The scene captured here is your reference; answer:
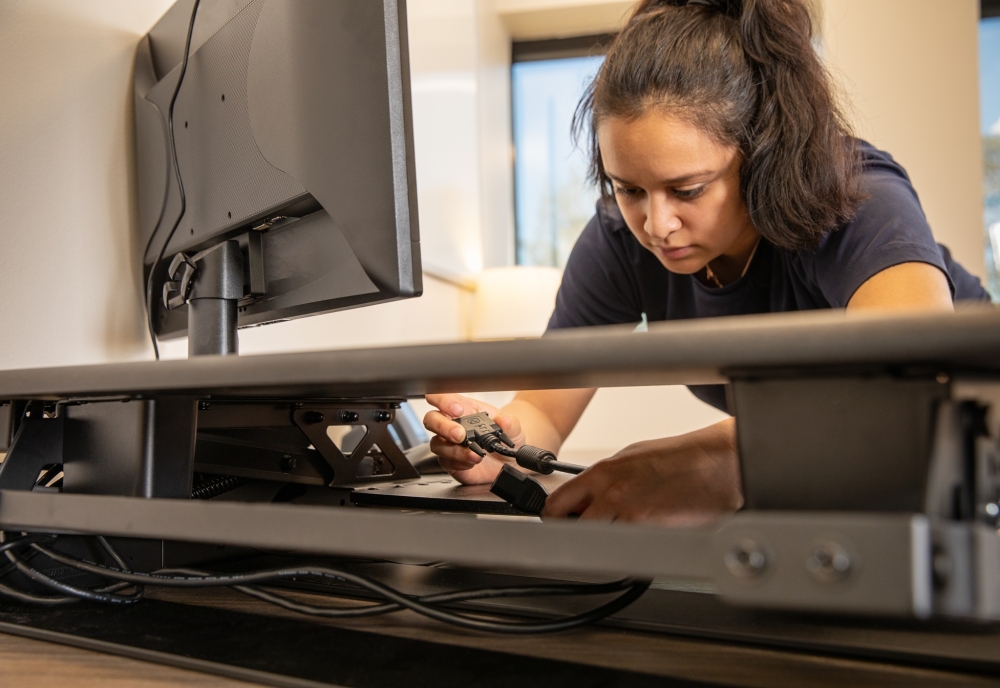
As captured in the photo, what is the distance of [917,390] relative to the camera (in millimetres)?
275

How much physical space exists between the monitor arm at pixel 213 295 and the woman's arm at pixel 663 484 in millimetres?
409

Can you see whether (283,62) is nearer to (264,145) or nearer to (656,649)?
(264,145)

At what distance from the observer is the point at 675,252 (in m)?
1.00

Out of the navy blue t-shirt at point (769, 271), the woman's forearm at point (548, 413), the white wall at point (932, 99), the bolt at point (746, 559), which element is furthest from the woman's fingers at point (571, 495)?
the white wall at point (932, 99)

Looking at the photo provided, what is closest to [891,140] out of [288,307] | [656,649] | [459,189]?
[459,189]

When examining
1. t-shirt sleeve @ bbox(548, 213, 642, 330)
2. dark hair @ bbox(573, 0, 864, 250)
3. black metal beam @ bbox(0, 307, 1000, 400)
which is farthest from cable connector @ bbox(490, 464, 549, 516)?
t-shirt sleeve @ bbox(548, 213, 642, 330)

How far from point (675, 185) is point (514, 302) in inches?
65.9

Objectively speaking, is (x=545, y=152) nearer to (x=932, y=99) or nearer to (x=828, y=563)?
(x=932, y=99)

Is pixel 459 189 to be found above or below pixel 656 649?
above

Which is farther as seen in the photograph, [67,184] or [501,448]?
[67,184]

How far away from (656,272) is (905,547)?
3.22ft

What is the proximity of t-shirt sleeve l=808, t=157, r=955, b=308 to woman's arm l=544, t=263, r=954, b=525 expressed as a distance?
346 mm

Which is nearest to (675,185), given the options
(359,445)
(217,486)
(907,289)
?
(907,289)

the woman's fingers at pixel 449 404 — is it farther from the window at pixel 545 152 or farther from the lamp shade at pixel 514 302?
the window at pixel 545 152
